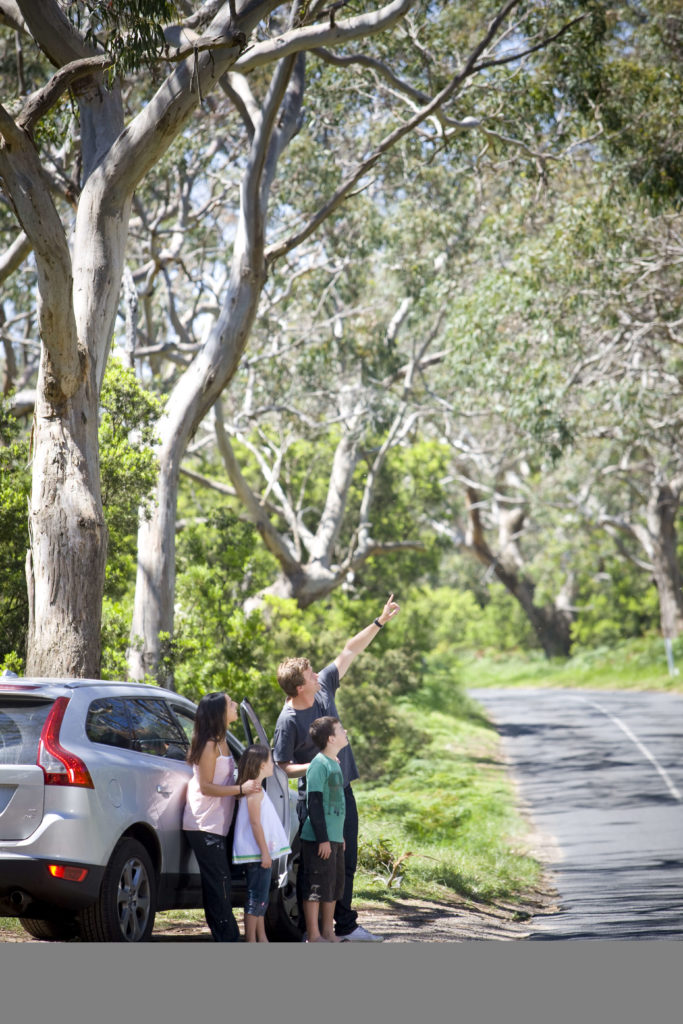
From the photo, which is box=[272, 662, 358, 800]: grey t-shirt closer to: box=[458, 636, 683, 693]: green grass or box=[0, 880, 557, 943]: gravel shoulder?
box=[0, 880, 557, 943]: gravel shoulder

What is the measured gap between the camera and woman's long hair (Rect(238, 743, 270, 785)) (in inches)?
251

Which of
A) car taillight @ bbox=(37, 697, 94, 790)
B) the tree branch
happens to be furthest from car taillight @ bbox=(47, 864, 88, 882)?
the tree branch

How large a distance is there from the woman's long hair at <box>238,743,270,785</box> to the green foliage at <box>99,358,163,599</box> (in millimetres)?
4743

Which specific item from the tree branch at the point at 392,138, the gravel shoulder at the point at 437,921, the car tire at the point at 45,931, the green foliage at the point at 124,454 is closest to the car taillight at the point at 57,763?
the car tire at the point at 45,931

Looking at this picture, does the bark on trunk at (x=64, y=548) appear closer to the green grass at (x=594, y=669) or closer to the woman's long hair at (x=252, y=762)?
the woman's long hair at (x=252, y=762)

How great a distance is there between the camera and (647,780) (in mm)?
16391

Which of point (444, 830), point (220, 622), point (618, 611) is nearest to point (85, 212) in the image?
point (220, 622)

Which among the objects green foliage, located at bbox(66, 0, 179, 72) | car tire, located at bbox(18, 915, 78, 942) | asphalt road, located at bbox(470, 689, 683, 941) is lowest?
asphalt road, located at bbox(470, 689, 683, 941)

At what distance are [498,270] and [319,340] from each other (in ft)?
13.0

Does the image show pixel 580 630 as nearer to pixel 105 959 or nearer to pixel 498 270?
pixel 498 270

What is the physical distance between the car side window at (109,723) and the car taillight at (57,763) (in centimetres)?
22

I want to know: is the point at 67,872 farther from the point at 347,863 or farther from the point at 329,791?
the point at 347,863

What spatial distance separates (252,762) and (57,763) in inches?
43.7

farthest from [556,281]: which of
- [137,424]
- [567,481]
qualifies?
[567,481]
